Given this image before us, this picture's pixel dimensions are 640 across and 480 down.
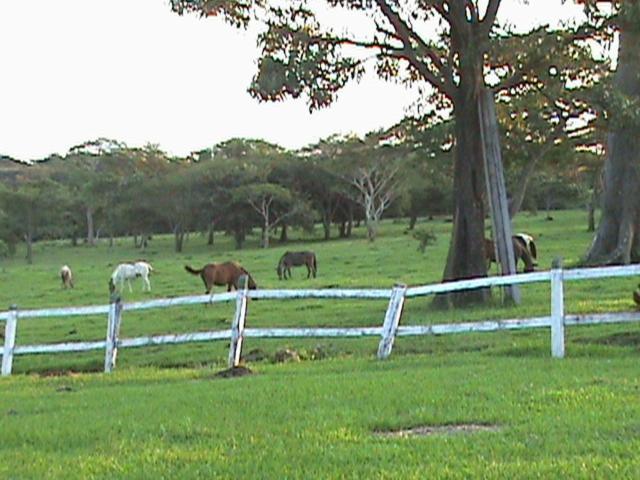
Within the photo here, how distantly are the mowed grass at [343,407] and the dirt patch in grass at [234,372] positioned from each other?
247 millimetres

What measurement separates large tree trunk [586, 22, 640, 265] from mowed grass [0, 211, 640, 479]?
673 cm

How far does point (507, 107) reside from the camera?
23.2 metres

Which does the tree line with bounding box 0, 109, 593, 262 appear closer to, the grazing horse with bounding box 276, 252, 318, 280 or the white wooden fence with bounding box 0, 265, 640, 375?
the grazing horse with bounding box 276, 252, 318, 280

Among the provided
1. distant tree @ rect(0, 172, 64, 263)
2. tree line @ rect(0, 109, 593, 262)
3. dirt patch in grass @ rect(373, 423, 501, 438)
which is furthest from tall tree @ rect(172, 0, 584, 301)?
distant tree @ rect(0, 172, 64, 263)

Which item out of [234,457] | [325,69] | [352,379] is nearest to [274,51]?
[325,69]

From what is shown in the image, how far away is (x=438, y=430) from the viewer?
8.03 m

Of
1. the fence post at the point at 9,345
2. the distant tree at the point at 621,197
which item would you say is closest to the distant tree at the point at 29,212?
the distant tree at the point at 621,197

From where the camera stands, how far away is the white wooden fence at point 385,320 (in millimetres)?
12484

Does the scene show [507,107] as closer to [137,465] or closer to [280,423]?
[280,423]

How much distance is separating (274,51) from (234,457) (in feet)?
45.2

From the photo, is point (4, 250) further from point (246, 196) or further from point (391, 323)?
point (391, 323)

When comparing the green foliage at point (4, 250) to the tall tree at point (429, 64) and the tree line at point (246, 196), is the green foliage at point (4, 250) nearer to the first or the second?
the tree line at point (246, 196)

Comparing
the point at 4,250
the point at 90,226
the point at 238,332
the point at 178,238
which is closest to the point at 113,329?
the point at 238,332

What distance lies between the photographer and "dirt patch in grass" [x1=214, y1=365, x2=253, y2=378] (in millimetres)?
12830
